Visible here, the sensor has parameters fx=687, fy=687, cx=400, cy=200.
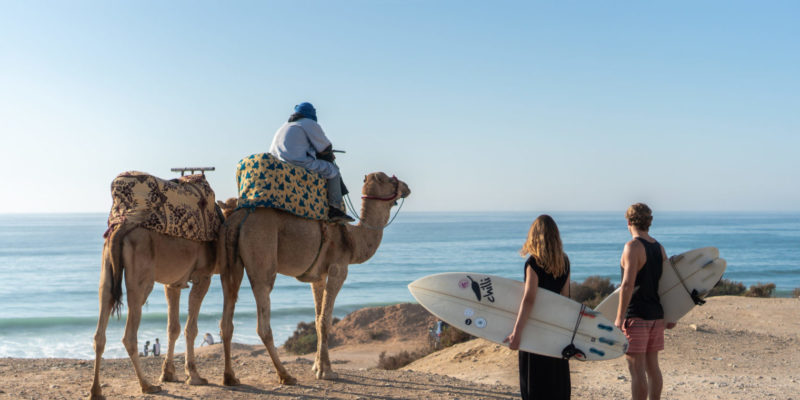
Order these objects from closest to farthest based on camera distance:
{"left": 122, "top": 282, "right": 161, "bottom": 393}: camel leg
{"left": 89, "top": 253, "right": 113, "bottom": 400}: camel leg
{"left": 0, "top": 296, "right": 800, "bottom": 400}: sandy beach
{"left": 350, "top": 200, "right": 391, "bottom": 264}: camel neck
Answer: {"left": 89, "top": 253, "right": 113, "bottom": 400}: camel leg
{"left": 122, "top": 282, "right": 161, "bottom": 393}: camel leg
{"left": 0, "top": 296, "right": 800, "bottom": 400}: sandy beach
{"left": 350, "top": 200, "right": 391, "bottom": 264}: camel neck

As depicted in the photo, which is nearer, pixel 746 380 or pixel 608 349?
pixel 608 349

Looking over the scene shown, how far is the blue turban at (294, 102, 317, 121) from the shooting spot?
9.28 metres

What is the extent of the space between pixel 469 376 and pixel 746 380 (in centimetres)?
442

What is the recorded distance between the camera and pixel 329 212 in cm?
924

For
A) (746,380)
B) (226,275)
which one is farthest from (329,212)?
(746,380)

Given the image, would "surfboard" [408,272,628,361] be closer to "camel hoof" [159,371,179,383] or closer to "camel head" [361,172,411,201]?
"camel head" [361,172,411,201]

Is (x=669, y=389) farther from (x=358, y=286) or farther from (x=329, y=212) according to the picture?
(x=358, y=286)

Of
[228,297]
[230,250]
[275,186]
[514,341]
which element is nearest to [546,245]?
[514,341]

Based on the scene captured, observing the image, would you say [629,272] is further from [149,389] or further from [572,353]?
[149,389]

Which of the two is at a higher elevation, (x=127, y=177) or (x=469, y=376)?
(x=127, y=177)

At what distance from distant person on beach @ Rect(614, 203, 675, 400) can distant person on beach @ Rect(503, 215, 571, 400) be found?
2.01ft

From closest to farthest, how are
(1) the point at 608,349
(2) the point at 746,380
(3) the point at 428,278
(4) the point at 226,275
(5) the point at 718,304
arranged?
(1) the point at 608,349 → (3) the point at 428,278 → (4) the point at 226,275 → (2) the point at 746,380 → (5) the point at 718,304

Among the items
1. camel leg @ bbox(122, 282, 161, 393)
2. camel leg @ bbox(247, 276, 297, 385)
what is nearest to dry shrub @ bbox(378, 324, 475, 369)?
camel leg @ bbox(247, 276, 297, 385)

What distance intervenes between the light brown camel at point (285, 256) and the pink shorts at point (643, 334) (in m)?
4.12
